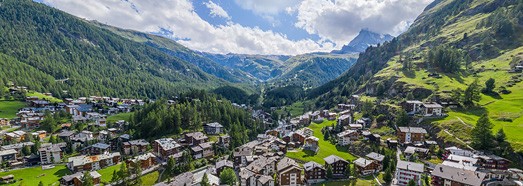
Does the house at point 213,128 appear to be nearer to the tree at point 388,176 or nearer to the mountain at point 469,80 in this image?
the tree at point 388,176

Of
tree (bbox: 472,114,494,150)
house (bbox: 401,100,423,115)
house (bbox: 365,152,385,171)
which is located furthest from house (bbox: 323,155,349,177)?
house (bbox: 401,100,423,115)

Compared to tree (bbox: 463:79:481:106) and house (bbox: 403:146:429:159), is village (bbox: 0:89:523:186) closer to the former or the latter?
house (bbox: 403:146:429:159)

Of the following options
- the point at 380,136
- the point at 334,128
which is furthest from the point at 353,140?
the point at 334,128

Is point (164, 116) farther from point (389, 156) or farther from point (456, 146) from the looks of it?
point (456, 146)

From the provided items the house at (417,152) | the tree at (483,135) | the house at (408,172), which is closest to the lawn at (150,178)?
the house at (408,172)

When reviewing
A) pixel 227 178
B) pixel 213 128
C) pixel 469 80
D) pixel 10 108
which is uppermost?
pixel 469 80

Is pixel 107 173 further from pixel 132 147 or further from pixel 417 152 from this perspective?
pixel 417 152

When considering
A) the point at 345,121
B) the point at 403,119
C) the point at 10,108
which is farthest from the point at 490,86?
the point at 10,108
